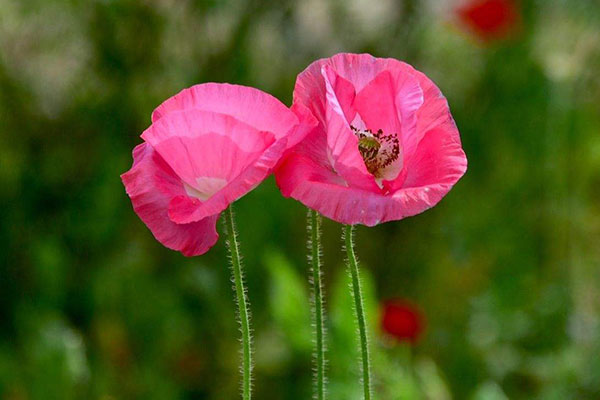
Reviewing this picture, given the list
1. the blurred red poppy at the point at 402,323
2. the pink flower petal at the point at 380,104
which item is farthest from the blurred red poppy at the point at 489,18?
the pink flower petal at the point at 380,104

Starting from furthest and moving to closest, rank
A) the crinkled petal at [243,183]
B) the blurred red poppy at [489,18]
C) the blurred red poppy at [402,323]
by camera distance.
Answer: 1. the blurred red poppy at [489,18]
2. the blurred red poppy at [402,323]
3. the crinkled petal at [243,183]

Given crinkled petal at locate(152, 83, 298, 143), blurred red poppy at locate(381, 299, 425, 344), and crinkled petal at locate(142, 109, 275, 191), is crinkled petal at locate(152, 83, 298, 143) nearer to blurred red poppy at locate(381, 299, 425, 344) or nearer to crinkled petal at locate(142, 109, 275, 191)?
crinkled petal at locate(142, 109, 275, 191)

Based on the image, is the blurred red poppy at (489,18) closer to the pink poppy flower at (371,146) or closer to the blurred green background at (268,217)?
the blurred green background at (268,217)

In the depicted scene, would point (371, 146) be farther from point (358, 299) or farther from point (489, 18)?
point (489, 18)

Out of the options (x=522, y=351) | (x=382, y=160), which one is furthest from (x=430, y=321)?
(x=382, y=160)

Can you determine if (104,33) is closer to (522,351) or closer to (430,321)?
(430,321)

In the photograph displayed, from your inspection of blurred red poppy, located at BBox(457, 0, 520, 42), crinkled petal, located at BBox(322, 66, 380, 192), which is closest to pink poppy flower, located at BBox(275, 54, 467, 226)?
crinkled petal, located at BBox(322, 66, 380, 192)

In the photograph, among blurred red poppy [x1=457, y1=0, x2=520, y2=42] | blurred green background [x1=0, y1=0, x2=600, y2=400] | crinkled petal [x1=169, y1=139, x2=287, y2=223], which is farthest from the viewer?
blurred red poppy [x1=457, y1=0, x2=520, y2=42]
